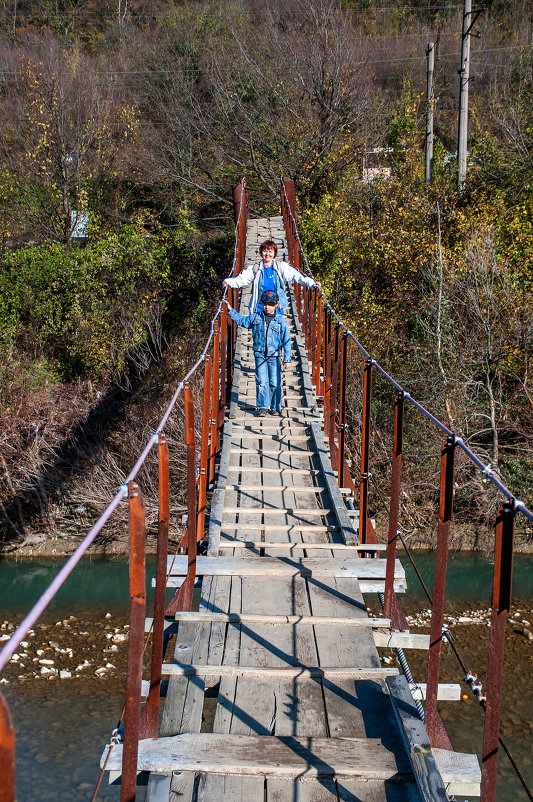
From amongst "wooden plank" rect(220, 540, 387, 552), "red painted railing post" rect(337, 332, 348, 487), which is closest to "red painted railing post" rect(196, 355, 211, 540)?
"wooden plank" rect(220, 540, 387, 552)

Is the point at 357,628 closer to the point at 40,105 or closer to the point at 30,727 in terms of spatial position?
the point at 30,727

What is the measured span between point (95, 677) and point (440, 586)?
9.62 meters

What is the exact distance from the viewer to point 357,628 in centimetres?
332

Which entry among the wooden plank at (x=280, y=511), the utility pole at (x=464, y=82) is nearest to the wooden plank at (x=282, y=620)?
the wooden plank at (x=280, y=511)

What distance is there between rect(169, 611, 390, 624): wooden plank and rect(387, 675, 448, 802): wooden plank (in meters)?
0.43

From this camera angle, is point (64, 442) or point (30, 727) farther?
point (64, 442)

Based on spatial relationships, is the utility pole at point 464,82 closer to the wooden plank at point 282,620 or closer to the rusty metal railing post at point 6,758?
the wooden plank at point 282,620

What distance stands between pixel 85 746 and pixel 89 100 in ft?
61.2

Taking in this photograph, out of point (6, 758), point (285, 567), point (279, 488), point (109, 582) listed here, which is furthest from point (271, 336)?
point (109, 582)

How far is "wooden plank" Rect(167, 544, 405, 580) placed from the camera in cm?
377

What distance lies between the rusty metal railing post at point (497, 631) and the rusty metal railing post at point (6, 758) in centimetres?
127

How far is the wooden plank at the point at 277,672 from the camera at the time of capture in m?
2.91

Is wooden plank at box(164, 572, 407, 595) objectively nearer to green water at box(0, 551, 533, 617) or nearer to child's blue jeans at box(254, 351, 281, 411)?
child's blue jeans at box(254, 351, 281, 411)

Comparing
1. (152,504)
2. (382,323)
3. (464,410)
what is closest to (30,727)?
(152,504)
